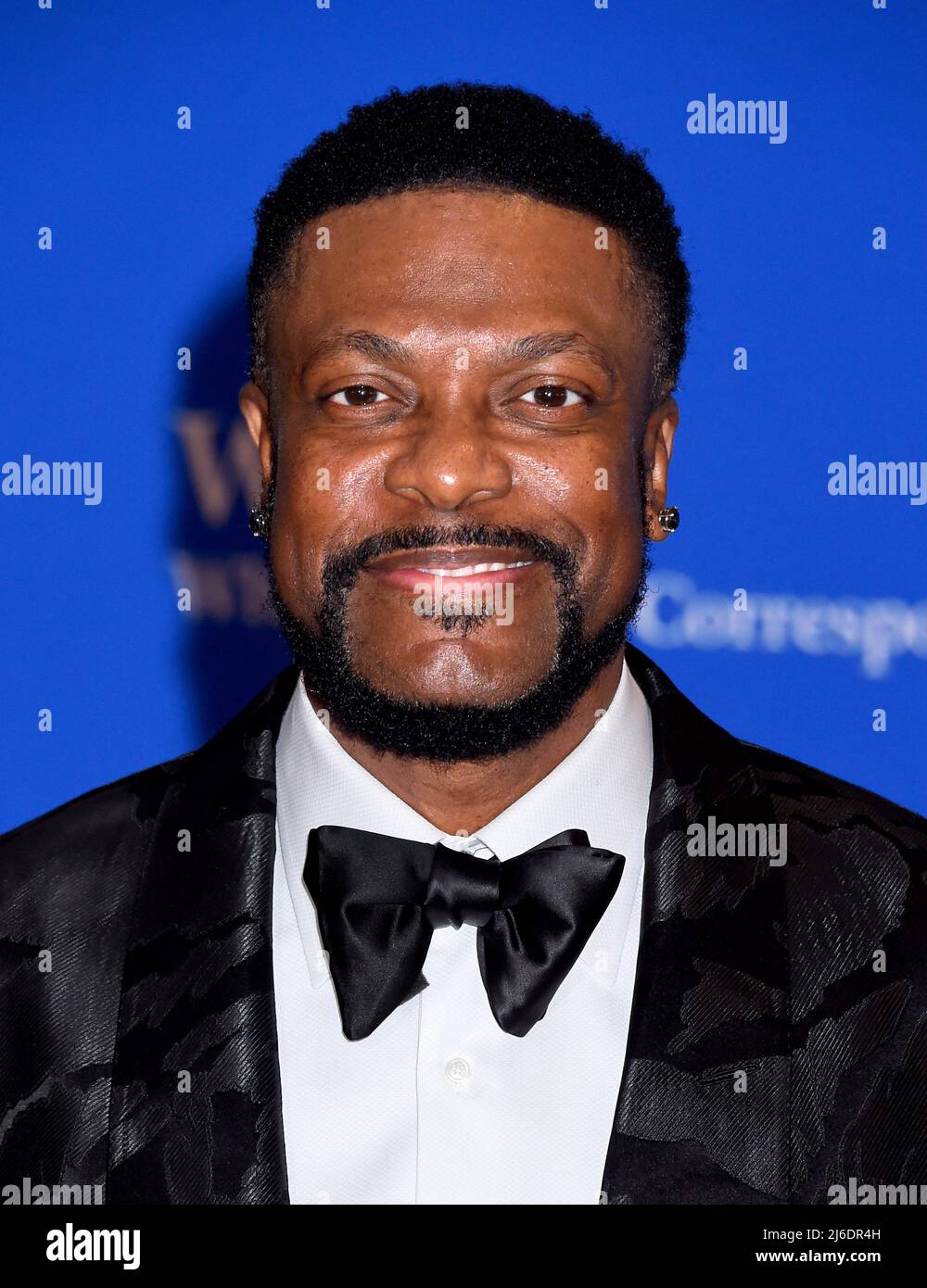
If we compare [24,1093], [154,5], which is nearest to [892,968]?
[24,1093]

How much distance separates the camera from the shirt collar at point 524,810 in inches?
80.1

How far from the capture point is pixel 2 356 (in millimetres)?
3146

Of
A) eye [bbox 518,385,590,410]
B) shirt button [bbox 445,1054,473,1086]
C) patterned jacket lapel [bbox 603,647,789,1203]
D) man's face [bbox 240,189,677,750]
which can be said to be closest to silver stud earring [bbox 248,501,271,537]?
man's face [bbox 240,189,677,750]

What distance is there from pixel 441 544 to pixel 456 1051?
60 centimetres

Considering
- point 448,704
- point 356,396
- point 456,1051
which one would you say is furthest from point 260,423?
point 456,1051

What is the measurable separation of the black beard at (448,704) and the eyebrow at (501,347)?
0.72ft

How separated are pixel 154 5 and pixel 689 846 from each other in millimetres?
2023

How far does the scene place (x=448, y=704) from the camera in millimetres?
2037

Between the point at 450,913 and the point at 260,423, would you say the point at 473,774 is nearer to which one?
the point at 450,913

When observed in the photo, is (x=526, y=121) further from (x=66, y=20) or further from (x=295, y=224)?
(x=66, y=20)

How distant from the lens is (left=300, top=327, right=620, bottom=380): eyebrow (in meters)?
2.03

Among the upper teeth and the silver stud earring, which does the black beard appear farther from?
the silver stud earring
